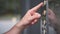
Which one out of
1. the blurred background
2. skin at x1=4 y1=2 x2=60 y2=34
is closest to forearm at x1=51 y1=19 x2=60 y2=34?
skin at x1=4 y1=2 x2=60 y2=34

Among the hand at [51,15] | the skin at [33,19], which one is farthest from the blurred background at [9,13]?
the hand at [51,15]

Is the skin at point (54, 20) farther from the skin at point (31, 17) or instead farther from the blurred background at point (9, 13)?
the blurred background at point (9, 13)

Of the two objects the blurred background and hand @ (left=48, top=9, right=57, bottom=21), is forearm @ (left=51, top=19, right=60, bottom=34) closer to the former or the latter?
hand @ (left=48, top=9, right=57, bottom=21)

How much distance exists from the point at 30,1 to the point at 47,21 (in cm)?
30

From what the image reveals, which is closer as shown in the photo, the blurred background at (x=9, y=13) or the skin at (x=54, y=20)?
the skin at (x=54, y=20)

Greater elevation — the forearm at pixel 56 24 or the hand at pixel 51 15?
the hand at pixel 51 15

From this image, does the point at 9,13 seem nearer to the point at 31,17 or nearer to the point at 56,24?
the point at 31,17

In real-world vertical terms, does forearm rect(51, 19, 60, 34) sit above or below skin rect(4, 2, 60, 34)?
below

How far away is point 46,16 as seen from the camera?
2.22 ft

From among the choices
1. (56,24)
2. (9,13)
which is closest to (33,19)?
(56,24)

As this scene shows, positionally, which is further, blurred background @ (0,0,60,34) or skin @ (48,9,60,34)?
blurred background @ (0,0,60,34)

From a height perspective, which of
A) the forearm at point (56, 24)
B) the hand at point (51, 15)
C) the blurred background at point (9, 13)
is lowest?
the forearm at point (56, 24)

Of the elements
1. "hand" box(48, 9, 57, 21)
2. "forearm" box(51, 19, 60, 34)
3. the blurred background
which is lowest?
"forearm" box(51, 19, 60, 34)

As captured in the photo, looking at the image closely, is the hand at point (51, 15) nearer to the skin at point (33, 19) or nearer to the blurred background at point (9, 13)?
the skin at point (33, 19)
